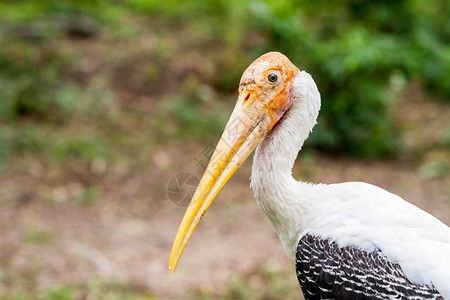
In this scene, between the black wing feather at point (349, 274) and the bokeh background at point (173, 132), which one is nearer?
the black wing feather at point (349, 274)

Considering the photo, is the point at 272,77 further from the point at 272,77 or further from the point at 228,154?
the point at 228,154

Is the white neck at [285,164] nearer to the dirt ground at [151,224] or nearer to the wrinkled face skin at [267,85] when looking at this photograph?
the wrinkled face skin at [267,85]

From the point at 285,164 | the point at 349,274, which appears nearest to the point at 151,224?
the point at 285,164

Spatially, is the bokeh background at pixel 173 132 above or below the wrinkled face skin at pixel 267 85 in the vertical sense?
above

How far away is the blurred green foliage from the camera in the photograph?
8922mm

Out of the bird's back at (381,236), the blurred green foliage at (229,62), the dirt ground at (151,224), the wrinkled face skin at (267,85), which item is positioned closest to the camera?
the bird's back at (381,236)

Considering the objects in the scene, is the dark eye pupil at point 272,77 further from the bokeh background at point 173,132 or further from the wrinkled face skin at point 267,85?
the bokeh background at point 173,132

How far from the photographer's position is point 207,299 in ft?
19.2

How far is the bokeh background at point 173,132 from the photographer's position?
21.1 feet

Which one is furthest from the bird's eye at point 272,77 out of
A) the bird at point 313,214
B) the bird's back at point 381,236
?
the bird's back at point 381,236

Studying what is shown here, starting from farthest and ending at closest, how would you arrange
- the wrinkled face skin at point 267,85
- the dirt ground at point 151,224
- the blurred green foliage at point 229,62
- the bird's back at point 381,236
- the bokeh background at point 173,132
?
1. the blurred green foliage at point 229,62
2. the bokeh background at point 173,132
3. the dirt ground at point 151,224
4. the wrinkled face skin at point 267,85
5. the bird's back at point 381,236

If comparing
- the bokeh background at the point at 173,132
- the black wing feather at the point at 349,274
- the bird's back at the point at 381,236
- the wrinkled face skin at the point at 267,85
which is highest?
the bokeh background at the point at 173,132

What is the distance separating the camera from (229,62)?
11.8 m

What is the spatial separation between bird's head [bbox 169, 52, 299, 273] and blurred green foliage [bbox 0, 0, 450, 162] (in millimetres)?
4928
